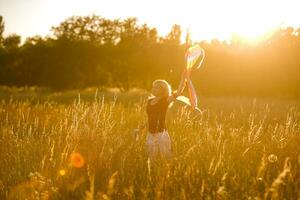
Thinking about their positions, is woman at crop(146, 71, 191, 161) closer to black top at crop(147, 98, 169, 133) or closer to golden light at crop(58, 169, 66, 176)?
black top at crop(147, 98, 169, 133)

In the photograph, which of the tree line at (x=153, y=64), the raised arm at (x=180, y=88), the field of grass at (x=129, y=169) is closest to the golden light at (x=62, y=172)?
the field of grass at (x=129, y=169)

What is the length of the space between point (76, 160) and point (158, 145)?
1.13 metres

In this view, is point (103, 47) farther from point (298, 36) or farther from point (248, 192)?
point (248, 192)

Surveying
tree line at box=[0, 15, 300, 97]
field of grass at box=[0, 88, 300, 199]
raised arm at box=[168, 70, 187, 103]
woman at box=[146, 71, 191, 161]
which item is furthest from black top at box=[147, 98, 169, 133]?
tree line at box=[0, 15, 300, 97]

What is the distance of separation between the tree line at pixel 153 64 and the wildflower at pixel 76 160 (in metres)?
26.5

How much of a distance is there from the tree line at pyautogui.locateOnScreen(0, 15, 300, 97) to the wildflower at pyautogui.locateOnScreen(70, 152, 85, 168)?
86.8ft

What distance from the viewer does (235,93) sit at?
31391 mm

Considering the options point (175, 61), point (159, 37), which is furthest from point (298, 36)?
point (159, 37)

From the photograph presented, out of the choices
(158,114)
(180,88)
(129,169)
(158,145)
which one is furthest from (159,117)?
(129,169)

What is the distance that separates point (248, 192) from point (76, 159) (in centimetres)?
197

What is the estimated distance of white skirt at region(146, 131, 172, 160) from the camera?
19.3ft

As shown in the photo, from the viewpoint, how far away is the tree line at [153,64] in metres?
31.6

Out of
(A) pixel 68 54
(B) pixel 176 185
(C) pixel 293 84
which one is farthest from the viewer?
(A) pixel 68 54

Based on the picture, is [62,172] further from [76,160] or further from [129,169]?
[129,169]
